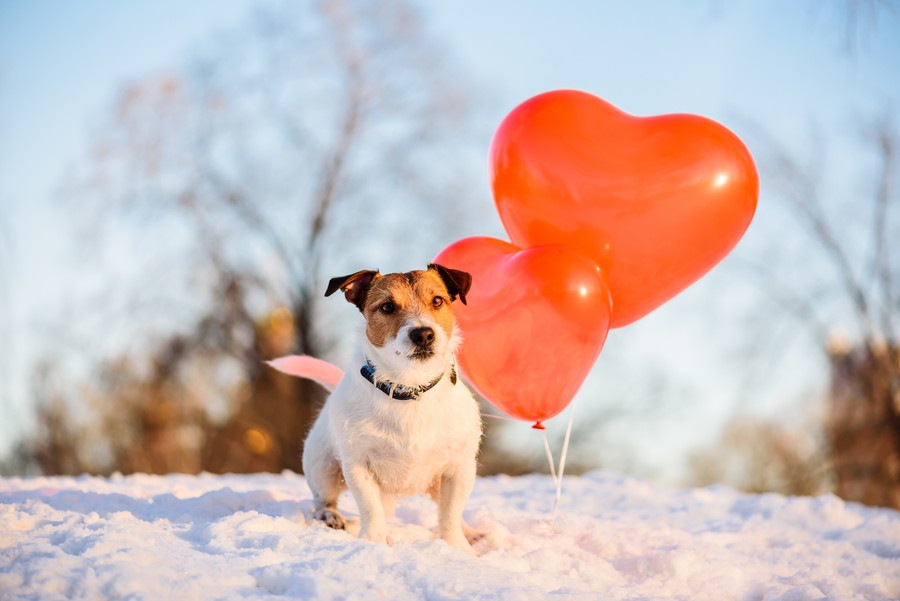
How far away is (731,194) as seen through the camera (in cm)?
491

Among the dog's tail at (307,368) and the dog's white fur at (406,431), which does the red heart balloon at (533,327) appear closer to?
the dog's white fur at (406,431)

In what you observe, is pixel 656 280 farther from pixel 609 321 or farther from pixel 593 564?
pixel 593 564

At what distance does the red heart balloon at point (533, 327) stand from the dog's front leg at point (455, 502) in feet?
1.85

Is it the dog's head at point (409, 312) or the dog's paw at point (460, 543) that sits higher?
the dog's head at point (409, 312)

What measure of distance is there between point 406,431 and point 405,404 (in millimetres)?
135

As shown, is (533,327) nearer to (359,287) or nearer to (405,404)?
(405,404)

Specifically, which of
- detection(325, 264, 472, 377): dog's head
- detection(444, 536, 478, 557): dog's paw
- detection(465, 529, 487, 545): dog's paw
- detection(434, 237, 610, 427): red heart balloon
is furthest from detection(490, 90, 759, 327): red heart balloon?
detection(444, 536, 478, 557): dog's paw

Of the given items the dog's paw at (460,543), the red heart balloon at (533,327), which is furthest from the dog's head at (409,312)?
the dog's paw at (460,543)

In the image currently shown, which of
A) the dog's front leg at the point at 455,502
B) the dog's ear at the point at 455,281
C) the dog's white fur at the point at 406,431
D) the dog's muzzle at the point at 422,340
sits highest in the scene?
the dog's ear at the point at 455,281

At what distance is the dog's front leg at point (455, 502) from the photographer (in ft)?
14.6

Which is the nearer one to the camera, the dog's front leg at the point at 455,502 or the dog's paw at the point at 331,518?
the dog's front leg at the point at 455,502

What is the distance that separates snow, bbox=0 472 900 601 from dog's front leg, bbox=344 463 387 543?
0.18 m

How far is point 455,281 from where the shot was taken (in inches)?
178

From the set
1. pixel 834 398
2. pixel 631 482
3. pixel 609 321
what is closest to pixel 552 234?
pixel 609 321
